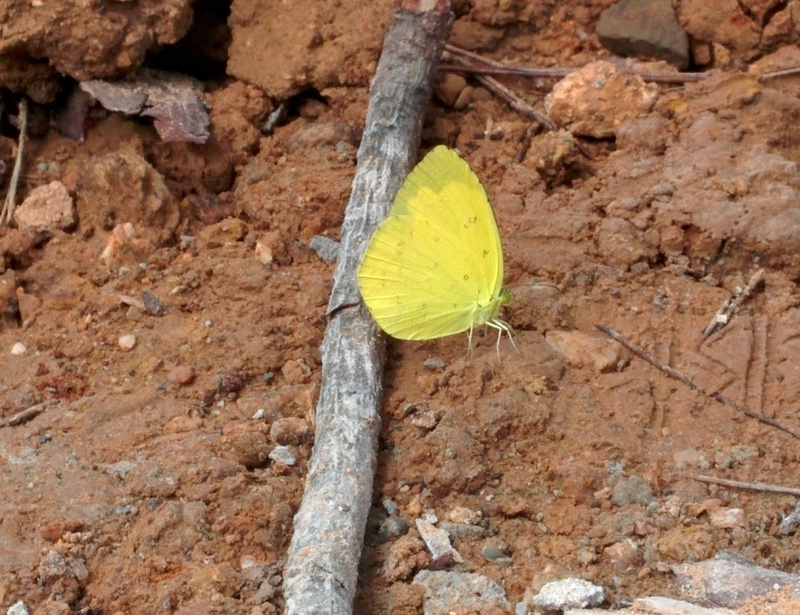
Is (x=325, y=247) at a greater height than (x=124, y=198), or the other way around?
(x=124, y=198)

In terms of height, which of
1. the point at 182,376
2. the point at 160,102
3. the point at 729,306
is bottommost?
the point at 182,376

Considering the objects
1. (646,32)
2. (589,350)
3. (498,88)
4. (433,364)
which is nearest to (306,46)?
(498,88)

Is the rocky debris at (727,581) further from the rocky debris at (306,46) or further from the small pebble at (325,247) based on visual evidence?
the rocky debris at (306,46)

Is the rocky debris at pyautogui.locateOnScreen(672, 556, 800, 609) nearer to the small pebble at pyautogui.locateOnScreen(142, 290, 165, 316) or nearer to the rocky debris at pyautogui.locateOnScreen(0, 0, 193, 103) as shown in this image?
the small pebble at pyautogui.locateOnScreen(142, 290, 165, 316)

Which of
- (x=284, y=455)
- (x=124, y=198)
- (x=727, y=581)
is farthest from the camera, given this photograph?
(x=124, y=198)

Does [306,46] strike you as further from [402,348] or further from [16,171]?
[402,348]

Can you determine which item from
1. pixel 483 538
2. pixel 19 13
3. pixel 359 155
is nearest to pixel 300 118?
pixel 359 155

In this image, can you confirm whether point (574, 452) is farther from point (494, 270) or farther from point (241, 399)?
point (241, 399)
